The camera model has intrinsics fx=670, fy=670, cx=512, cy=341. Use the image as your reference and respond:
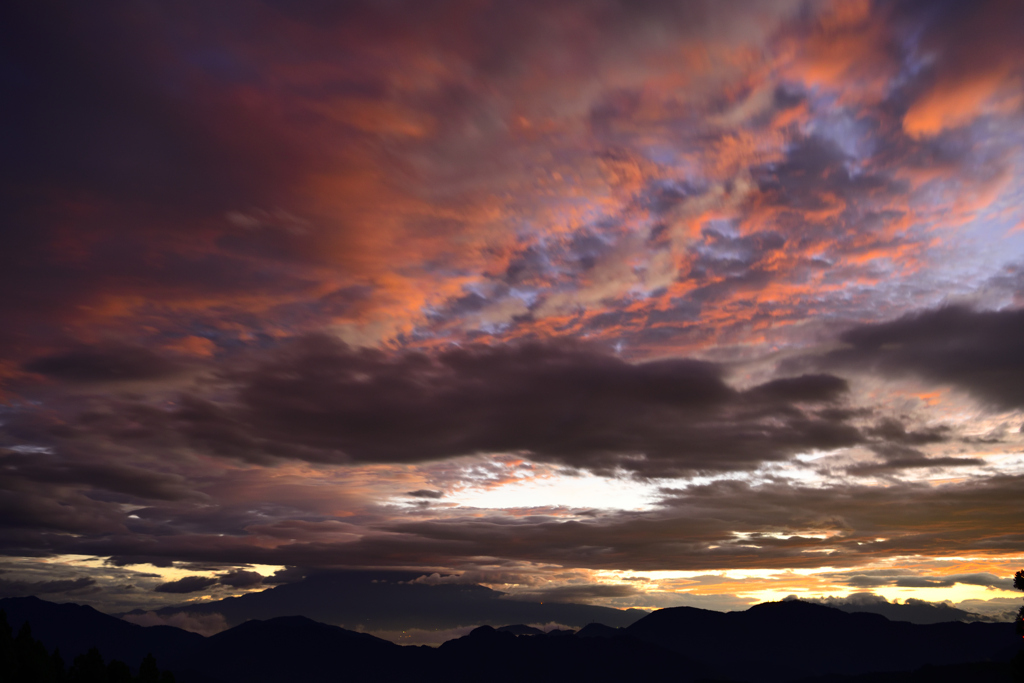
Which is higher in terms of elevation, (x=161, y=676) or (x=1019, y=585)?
(x=1019, y=585)

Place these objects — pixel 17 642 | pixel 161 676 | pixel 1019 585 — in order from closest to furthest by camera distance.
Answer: pixel 1019 585 < pixel 17 642 < pixel 161 676

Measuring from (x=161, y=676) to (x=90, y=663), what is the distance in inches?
511

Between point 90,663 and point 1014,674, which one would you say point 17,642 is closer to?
point 90,663

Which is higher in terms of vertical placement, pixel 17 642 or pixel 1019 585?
pixel 1019 585

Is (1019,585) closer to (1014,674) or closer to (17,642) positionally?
(1014,674)

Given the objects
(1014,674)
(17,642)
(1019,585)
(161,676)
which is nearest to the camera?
(1019,585)

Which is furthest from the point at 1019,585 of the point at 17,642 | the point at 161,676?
the point at 17,642

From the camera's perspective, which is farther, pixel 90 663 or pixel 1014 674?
pixel 90 663

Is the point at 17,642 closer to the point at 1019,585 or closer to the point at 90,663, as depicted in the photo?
the point at 90,663

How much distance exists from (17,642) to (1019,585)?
16047cm

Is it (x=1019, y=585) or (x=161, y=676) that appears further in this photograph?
(x=161, y=676)

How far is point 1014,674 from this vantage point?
96500 millimetres

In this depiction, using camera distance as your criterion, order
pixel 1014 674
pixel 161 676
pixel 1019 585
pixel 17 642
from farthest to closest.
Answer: pixel 161 676 < pixel 17 642 < pixel 1014 674 < pixel 1019 585

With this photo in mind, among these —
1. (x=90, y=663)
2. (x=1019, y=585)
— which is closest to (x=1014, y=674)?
(x=1019, y=585)
